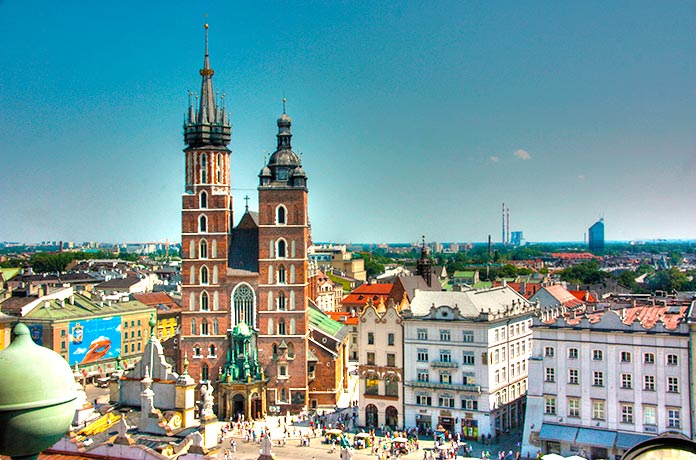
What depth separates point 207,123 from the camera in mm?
78812

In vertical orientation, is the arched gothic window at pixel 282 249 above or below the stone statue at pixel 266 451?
above

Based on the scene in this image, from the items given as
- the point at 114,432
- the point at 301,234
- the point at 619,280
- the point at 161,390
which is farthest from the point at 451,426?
the point at 619,280

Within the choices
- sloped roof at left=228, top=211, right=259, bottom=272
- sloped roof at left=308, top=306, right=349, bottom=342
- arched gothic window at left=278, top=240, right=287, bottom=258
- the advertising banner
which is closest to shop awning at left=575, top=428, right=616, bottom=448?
sloped roof at left=308, top=306, right=349, bottom=342

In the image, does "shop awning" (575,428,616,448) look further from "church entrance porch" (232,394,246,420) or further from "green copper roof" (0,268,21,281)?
"green copper roof" (0,268,21,281)

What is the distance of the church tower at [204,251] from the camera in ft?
254

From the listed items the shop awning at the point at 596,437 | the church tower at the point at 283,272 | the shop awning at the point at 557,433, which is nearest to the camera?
the shop awning at the point at 596,437

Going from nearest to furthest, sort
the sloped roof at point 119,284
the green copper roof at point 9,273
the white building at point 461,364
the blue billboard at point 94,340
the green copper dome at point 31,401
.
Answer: the green copper dome at point 31,401, the white building at point 461,364, the blue billboard at point 94,340, the sloped roof at point 119,284, the green copper roof at point 9,273

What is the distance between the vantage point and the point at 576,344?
54.3 m

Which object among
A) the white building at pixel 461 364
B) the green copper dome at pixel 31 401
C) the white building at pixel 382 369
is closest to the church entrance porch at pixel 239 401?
the white building at pixel 382 369

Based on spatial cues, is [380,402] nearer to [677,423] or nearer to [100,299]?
[677,423]

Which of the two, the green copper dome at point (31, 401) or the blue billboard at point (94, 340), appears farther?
the blue billboard at point (94, 340)

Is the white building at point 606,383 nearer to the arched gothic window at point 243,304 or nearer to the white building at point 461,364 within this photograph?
the white building at point 461,364

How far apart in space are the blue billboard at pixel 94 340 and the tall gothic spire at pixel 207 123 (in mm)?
29091

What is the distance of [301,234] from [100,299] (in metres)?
40.7
